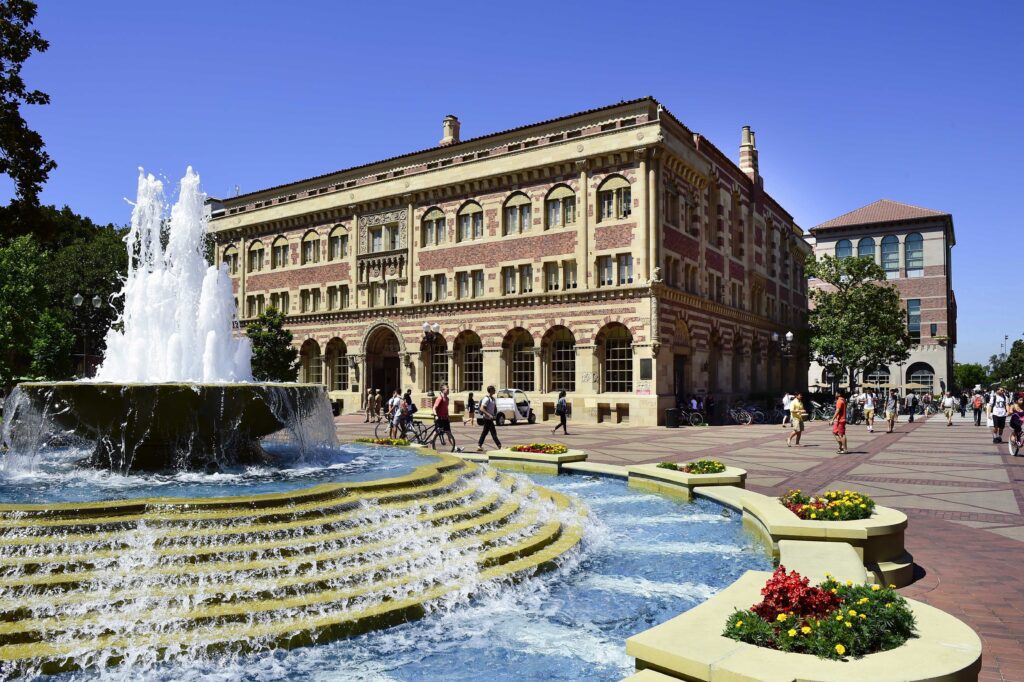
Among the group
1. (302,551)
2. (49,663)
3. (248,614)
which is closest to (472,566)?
(302,551)

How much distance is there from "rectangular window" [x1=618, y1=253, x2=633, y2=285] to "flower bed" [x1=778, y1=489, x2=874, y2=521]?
24.1 meters

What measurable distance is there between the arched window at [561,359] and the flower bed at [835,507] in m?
25.3

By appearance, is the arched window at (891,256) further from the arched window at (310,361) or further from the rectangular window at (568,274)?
the arched window at (310,361)

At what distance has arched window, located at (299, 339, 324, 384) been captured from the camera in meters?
46.3

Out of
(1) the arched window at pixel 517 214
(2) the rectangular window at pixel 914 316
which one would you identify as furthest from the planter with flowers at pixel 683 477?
(2) the rectangular window at pixel 914 316

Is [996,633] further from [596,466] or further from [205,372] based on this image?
[205,372]

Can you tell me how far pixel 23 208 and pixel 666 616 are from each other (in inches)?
799

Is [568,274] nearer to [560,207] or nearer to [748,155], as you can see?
[560,207]

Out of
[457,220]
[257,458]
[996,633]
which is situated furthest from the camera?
[457,220]

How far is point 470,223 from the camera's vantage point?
38531 millimetres

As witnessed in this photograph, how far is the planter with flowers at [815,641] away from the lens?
14.3 ft

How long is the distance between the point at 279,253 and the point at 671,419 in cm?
3039

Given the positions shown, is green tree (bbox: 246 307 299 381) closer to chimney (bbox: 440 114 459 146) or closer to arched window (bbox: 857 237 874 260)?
chimney (bbox: 440 114 459 146)

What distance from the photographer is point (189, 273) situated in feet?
52.3
